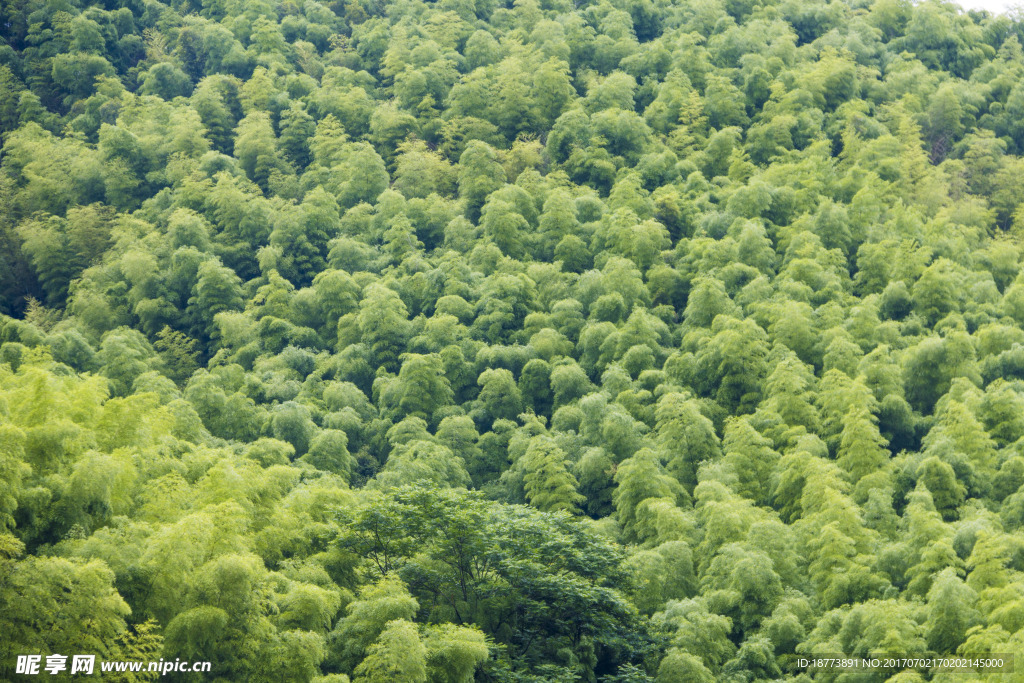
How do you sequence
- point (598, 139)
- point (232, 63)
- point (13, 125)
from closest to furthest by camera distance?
point (598, 139) < point (13, 125) < point (232, 63)

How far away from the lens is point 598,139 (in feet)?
161

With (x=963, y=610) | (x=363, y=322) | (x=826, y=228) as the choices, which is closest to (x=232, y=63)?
(x=363, y=322)

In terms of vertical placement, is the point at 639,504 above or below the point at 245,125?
above

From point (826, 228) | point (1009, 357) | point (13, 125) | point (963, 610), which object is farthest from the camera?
point (13, 125)

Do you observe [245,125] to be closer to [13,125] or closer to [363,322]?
[13,125]

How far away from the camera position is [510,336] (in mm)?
38750

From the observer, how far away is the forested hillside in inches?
832

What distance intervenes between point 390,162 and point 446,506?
3163 centimetres

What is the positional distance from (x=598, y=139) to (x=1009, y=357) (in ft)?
71.2

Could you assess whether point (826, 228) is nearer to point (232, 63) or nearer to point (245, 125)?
point (245, 125)

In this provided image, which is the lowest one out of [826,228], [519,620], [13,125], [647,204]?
[13,125]

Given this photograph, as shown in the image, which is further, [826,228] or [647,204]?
[647,204]

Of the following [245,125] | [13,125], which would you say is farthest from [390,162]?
[13,125]

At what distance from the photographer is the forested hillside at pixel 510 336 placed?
21.1 metres
